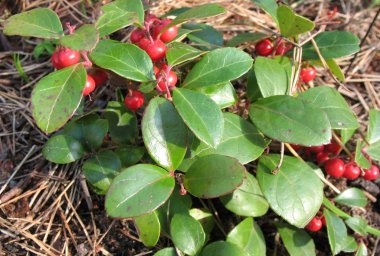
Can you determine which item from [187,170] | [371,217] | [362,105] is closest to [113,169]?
[187,170]

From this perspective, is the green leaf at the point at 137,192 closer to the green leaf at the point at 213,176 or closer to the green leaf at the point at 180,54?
the green leaf at the point at 213,176

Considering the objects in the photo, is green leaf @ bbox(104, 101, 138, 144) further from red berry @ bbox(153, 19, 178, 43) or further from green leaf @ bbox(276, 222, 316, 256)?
green leaf @ bbox(276, 222, 316, 256)

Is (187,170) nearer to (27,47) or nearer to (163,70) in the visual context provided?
(163,70)

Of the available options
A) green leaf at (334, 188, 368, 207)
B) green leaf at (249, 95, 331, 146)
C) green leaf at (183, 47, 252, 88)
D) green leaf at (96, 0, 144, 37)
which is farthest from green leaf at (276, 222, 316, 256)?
green leaf at (96, 0, 144, 37)

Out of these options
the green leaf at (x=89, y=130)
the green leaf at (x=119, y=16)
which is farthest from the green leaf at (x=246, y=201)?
the green leaf at (x=119, y=16)

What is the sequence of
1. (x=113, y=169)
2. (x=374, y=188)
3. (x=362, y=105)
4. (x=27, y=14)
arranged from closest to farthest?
1. (x=27, y=14)
2. (x=113, y=169)
3. (x=374, y=188)
4. (x=362, y=105)

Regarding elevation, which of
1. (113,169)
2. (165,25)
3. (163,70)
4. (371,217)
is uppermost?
(165,25)

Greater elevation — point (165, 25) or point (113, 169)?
point (165, 25)
